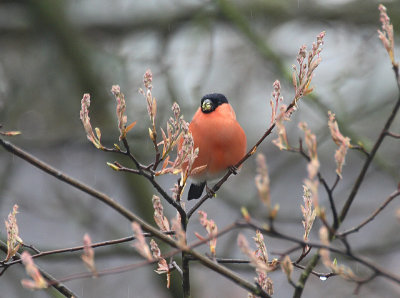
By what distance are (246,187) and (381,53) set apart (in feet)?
5.60

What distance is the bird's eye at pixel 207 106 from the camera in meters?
2.73

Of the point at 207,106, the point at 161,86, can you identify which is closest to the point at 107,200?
the point at 207,106

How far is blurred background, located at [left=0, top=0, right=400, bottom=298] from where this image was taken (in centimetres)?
459

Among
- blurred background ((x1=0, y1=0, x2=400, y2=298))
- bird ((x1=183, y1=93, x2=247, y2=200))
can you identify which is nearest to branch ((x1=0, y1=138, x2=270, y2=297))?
bird ((x1=183, y1=93, x2=247, y2=200))

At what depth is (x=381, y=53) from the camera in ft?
15.8

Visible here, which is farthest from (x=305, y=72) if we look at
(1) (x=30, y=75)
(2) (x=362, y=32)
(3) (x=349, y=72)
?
(1) (x=30, y=75)

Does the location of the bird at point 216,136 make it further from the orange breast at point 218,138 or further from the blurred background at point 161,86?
the blurred background at point 161,86

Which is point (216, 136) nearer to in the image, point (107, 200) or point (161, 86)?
point (107, 200)

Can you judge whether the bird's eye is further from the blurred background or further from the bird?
the blurred background

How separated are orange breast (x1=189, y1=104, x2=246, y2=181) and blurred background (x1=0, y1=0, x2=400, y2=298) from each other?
1.21 m

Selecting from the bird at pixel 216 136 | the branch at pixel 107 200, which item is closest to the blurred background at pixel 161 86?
the bird at pixel 216 136

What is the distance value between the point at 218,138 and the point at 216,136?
0.04 ft

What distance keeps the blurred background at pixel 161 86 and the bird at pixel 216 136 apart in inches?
47.0

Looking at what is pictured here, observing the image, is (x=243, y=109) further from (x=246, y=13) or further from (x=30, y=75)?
(x=30, y=75)
